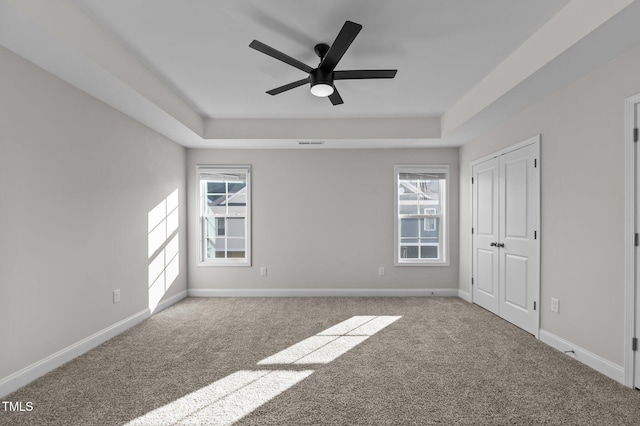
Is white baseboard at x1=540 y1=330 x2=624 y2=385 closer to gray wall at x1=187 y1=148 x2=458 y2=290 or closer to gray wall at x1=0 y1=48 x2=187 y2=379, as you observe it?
gray wall at x1=187 y1=148 x2=458 y2=290

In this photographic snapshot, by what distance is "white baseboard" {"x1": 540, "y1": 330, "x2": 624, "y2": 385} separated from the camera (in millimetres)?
2336

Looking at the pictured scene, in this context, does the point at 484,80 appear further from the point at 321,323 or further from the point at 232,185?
the point at 232,185

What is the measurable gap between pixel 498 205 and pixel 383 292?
7.10ft

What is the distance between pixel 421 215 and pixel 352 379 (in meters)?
3.33

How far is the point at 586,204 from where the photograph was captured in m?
2.63

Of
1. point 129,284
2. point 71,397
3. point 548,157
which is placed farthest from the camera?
point 129,284

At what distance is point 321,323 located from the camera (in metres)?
3.68

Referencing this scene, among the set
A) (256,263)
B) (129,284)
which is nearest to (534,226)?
(256,263)

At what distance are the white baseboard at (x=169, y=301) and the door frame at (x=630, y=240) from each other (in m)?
4.80

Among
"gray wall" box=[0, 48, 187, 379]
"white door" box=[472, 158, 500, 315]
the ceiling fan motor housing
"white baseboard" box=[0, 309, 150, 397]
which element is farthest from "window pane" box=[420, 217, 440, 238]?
"white baseboard" box=[0, 309, 150, 397]

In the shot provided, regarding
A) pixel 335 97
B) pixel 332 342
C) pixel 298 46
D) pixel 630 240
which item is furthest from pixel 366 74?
pixel 332 342

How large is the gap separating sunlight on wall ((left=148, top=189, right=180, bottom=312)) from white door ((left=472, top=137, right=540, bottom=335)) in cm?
445

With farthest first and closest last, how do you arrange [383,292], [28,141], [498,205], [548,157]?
[383,292] → [498,205] → [548,157] → [28,141]

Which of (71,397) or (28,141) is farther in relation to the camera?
(28,141)
